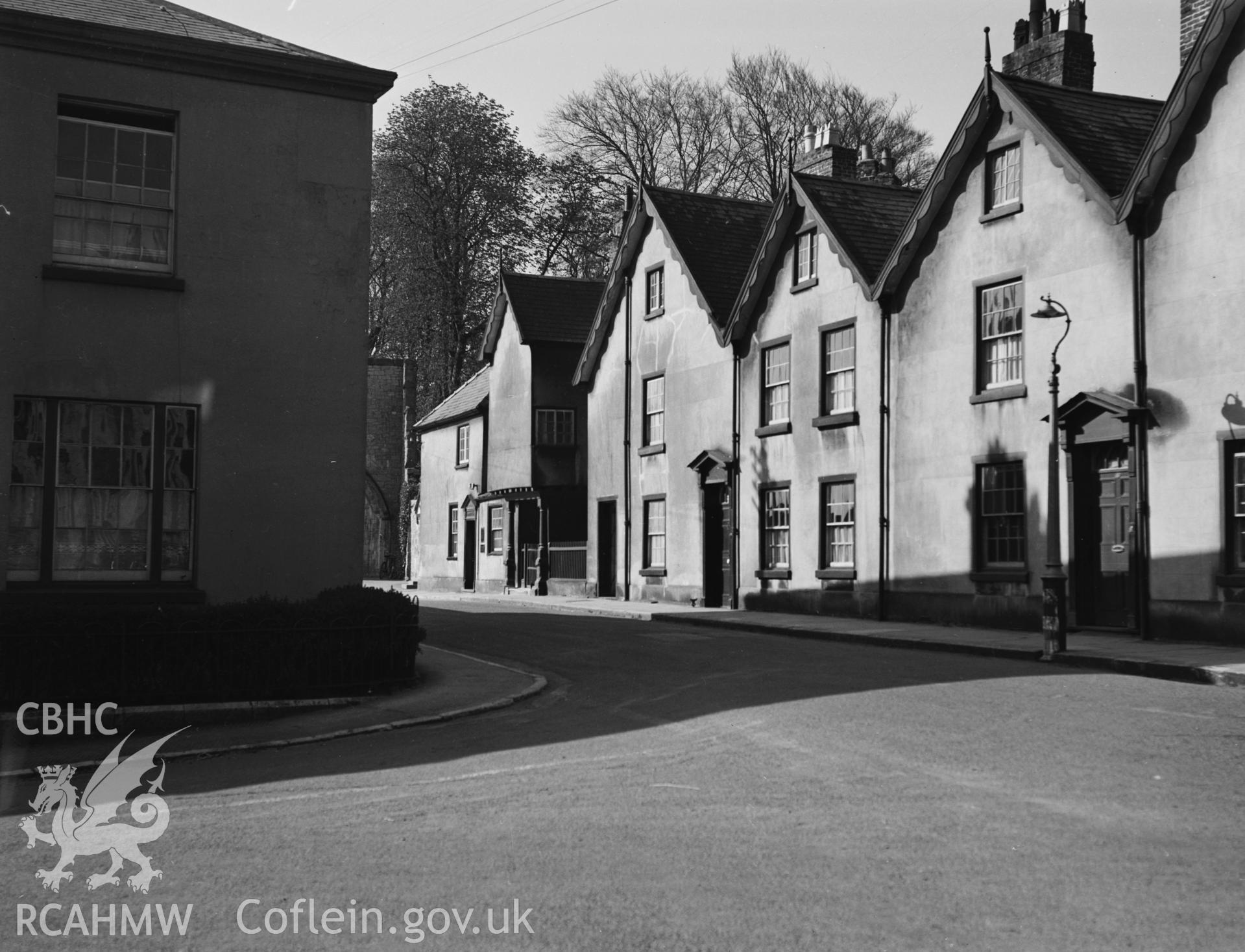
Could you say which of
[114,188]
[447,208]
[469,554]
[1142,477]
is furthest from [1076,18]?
[447,208]

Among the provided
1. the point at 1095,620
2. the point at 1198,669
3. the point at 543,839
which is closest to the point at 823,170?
the point at 1095,620

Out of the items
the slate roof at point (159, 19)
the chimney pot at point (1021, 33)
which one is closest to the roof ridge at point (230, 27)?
the slate roof at point (159, 19)

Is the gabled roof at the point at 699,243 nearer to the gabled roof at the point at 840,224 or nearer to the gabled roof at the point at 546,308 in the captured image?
the gabled roof at the point at 840,224

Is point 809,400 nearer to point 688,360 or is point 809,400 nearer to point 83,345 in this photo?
point 688,360

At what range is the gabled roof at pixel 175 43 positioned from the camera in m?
14.8

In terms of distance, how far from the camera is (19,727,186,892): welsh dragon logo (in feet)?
22.9

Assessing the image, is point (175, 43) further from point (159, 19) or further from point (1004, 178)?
point (1004, 178)

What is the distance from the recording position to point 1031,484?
2336 centimetres

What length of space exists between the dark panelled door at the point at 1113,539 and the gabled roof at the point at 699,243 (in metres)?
12.6

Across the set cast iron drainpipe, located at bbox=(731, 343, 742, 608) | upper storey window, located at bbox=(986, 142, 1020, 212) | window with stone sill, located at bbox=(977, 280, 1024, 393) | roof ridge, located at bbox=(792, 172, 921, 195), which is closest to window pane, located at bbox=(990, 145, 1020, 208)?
upper storey window, located at bbox=(986, 142, 1020, 212)

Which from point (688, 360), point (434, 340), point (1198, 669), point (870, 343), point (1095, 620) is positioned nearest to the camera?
point (1198, 669)

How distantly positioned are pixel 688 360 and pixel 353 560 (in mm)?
19691

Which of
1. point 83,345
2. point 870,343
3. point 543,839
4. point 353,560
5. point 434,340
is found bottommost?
point 543,839

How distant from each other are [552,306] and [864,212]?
16.2 meters
